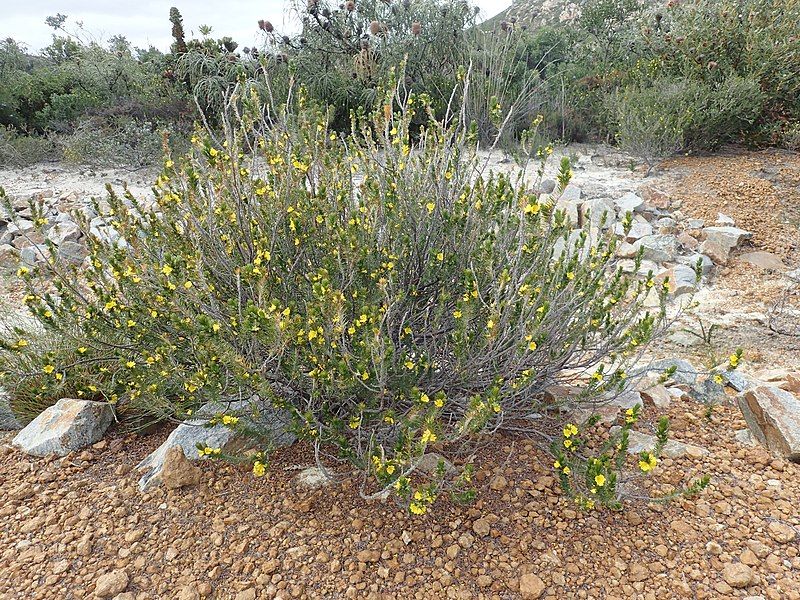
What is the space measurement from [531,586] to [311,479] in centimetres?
93

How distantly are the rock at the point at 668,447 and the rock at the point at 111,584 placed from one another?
195 cm

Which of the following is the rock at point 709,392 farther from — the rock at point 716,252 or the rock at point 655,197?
the rock at point 655,197

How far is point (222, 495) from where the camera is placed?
2242mm

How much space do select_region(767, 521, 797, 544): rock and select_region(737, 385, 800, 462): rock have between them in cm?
43

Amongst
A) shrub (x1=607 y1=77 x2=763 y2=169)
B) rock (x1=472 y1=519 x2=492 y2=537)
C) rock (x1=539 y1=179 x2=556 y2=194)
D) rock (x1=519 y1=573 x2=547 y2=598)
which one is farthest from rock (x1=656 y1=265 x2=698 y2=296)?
rock (x1=519 y1=573 x2=547 y2=598)

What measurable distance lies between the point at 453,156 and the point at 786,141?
6574 mm

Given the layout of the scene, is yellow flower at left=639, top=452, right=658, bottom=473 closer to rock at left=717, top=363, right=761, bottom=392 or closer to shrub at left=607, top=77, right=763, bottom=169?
rock at left=717, top=363, right=761, bottom=392

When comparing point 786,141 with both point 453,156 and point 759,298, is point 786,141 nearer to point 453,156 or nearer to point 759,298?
point 759,298

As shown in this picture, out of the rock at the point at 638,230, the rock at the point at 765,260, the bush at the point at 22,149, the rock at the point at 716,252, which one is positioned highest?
the bush at the point at 22,149

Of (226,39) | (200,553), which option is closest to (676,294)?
(200,553)

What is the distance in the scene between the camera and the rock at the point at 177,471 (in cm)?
228

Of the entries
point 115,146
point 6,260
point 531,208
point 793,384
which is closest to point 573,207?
point 793,384

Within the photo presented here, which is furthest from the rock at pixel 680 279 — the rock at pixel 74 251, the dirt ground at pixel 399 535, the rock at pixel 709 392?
the rock at pixel 74 251

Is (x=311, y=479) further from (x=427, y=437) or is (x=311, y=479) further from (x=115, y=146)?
(x=115, y=146)
